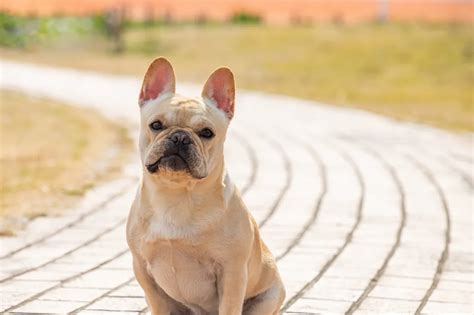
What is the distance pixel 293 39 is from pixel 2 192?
22.6 meters

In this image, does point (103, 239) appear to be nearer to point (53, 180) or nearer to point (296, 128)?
point (53, 180)

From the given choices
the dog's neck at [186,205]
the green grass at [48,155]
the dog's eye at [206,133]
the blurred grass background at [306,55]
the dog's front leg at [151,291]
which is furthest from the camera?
the blurred grass background at [306,55]

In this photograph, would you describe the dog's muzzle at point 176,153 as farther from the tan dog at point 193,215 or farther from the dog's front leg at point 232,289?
the dog's front leg at point 232,289

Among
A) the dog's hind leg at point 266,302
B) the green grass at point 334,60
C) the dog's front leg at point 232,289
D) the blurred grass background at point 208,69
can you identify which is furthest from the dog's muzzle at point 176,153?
the green grass at point 334,60

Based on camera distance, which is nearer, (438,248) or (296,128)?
(438,248)

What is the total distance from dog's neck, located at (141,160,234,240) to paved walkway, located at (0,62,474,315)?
129 centimetres

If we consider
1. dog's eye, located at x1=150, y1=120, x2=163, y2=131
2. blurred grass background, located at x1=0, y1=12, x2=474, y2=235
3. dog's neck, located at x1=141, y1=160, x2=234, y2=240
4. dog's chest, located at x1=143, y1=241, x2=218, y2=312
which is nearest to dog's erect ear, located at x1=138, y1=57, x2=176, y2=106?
dog's eye, located at x1=150, y1=120, x2=163, y2=131

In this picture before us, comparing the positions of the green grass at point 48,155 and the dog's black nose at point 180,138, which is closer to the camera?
the dog's black nose at point 180,138

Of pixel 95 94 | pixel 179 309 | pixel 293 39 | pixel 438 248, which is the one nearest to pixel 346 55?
pixel 293 39

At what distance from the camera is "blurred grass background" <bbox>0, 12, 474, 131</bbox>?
68.3 ft

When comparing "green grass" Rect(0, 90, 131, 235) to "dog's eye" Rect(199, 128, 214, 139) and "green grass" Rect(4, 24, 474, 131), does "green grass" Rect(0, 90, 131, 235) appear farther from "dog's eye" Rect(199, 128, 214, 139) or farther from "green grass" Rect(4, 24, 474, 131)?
"green grass" Rect(4, 24, 474, 131)

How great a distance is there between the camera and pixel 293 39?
32.0 meters

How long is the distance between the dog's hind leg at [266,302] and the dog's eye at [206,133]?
927 mm

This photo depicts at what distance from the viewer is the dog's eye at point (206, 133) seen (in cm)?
488
